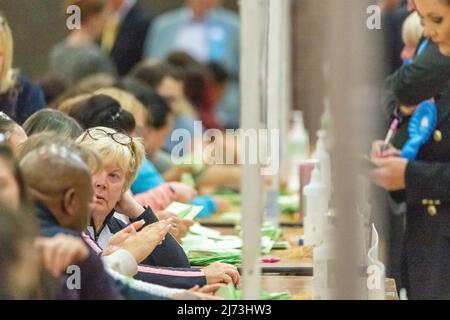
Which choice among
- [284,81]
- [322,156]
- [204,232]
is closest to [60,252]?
[322,156]

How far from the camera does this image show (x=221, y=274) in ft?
13.8

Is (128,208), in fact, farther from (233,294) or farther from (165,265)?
(233,294)

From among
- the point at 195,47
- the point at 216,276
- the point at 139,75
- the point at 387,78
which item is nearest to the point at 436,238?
the point at 387,78

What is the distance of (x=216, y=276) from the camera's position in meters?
4.20

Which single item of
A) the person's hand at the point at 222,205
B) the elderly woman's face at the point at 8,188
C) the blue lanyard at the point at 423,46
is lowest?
the person's hand at the point at 222,205

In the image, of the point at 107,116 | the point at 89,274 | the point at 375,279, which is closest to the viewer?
the point at 89,274

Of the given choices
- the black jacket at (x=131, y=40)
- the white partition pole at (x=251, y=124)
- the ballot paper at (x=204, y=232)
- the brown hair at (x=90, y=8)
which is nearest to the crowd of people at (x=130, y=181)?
the ballot paper at (x=204, y=232)

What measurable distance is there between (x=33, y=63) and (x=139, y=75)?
3.20m

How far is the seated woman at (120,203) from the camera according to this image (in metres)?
4.28

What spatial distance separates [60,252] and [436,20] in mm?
1906

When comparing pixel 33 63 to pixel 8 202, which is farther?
pixel 33 63

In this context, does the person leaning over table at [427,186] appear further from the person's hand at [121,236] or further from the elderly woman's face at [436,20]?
the person's hand at [121,236]

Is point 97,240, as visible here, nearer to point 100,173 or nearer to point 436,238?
point 100,173

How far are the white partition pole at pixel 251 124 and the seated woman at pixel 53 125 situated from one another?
1.10m
